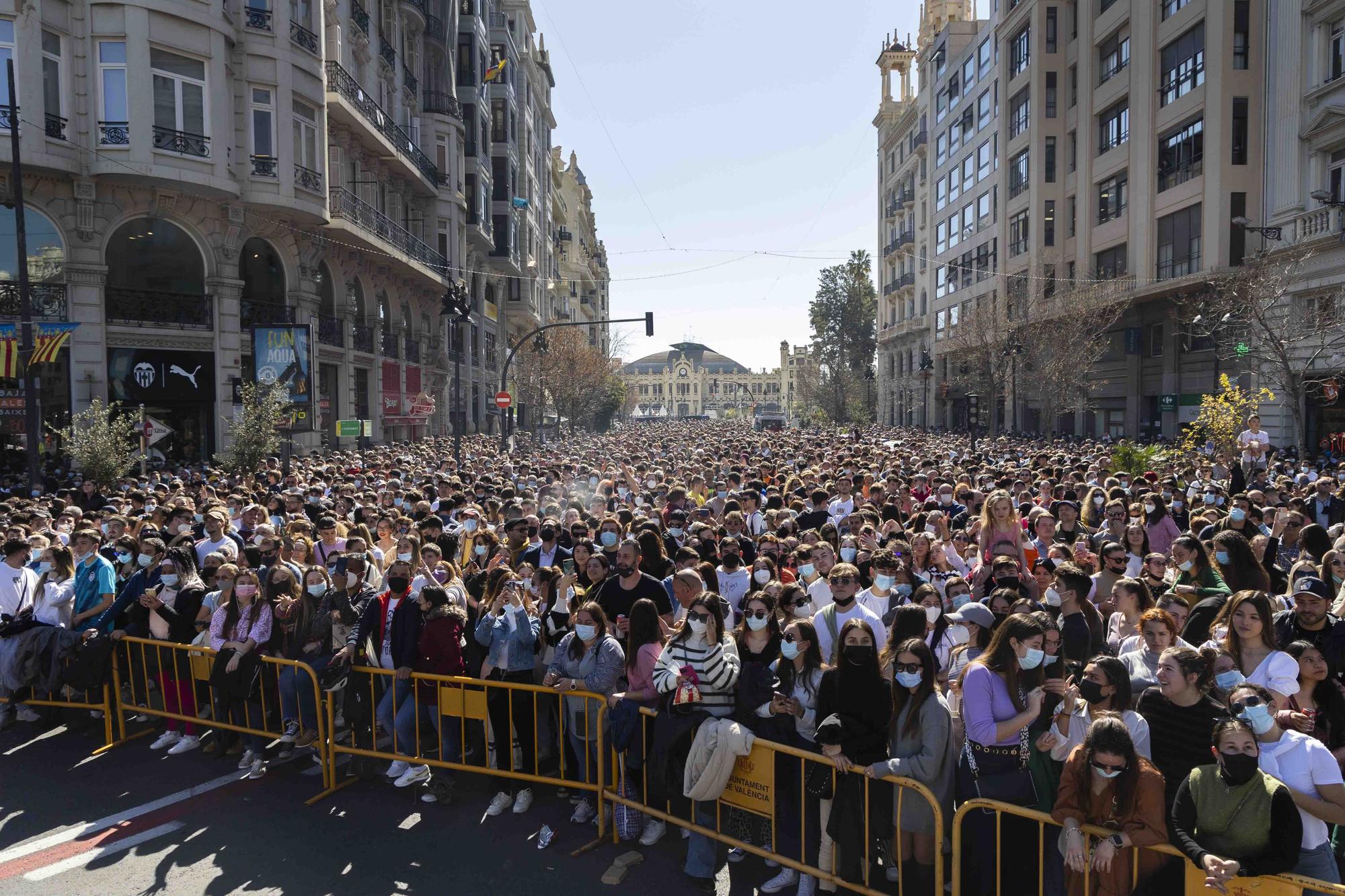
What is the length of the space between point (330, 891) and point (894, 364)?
71.4 m

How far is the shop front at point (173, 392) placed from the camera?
22109mm

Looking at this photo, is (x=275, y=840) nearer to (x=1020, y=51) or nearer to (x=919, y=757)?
(x=919, y=757)

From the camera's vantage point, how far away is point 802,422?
8062cm

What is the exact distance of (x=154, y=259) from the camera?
2275 cm

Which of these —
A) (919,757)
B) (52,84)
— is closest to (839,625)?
(919,757)

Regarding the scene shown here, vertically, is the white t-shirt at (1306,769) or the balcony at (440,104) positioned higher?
the balcony at (440,104)

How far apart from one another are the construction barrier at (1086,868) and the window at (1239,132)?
33.0 metres

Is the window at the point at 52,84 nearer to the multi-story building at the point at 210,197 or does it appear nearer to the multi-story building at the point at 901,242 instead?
the multi-story building at the point at 210,197

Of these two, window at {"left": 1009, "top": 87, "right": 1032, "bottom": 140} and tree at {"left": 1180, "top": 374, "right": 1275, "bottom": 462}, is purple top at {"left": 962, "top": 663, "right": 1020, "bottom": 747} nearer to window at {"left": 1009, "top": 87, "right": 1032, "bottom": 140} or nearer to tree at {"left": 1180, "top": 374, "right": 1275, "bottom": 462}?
tree at {"left": 1180, "top": 374, "right": 1275, "bottom": 462}

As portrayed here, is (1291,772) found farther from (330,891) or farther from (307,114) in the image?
(307,114)

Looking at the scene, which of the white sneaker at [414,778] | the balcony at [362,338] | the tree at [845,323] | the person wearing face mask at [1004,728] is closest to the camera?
the person wearing face mask at [1004,728]

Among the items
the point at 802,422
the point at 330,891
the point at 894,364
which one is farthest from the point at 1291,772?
the point at 802,422

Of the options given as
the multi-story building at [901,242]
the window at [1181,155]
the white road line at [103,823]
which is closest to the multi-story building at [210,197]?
the white road line at [103,823]

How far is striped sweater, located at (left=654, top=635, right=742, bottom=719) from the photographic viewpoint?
5.38 m
